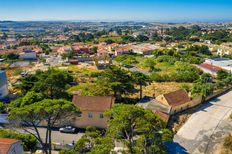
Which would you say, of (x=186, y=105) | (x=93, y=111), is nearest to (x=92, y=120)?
(x=93, y=111)

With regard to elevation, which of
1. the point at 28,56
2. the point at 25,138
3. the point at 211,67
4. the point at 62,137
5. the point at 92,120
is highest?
the point at 25,138

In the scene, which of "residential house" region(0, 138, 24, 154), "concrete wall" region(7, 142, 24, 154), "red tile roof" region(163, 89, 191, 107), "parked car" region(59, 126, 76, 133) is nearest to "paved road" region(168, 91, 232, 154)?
"red tile roof" region(163, 89, 191, 107)

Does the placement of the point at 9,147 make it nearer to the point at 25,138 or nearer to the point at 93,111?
the point at 25,138

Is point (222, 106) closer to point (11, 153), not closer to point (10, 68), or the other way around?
point (11, 153)

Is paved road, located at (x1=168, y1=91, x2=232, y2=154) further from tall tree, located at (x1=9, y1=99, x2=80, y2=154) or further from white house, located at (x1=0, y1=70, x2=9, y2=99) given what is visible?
white house, located at (x1=0, y1=70, x2=9, y2=99)

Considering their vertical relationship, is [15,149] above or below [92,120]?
above
